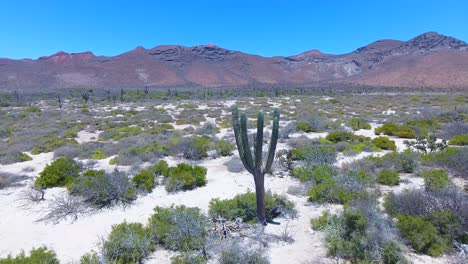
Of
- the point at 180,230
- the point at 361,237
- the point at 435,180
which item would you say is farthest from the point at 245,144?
the point at 435,180

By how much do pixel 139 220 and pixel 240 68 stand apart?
353ft

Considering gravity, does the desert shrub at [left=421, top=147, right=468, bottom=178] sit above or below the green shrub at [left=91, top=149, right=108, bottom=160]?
above

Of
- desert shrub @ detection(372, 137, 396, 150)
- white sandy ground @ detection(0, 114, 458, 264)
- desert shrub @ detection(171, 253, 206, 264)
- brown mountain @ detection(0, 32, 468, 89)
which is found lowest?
white sandy ground @ detection(0, 114, 458, 264)

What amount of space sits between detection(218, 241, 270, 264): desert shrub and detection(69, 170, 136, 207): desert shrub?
3494 mm

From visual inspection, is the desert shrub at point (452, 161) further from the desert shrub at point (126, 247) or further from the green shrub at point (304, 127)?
the desert shrub at point (126, 247)

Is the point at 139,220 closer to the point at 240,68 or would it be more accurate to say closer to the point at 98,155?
the point at 98,155

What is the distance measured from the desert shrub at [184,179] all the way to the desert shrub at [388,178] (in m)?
5.00

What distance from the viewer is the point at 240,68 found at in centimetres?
10981

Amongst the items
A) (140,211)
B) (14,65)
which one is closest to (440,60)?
(140,211)

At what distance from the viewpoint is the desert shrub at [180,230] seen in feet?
15.9

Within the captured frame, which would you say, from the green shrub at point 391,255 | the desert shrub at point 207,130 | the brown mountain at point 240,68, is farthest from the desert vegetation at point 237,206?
the brown mountain at point 240,68

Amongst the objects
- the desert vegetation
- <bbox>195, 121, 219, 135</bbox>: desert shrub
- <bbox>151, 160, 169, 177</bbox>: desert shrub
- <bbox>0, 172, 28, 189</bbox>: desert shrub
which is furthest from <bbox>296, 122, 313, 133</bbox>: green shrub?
<bbox>0, 172, 28, 189</bbox>: desert shrub

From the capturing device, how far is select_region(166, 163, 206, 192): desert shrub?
7.60m

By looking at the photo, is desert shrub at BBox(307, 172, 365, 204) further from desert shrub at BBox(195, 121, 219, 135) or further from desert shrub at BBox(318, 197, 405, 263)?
desert shrub at BBox(195, 121, 219, 135)
